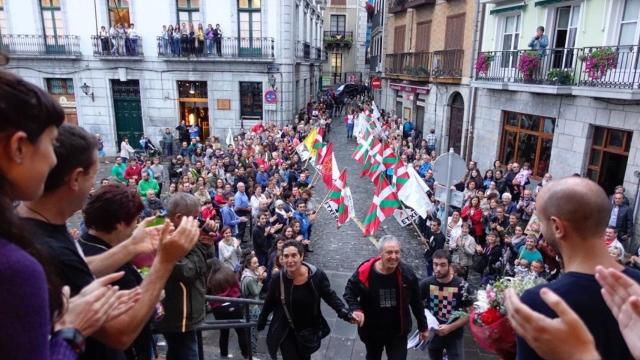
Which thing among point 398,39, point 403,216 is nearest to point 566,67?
point 403,216

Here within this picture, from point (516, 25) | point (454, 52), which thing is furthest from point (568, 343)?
point (454, 52)

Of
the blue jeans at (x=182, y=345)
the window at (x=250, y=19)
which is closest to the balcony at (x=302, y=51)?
the window at (x=250, y=19)

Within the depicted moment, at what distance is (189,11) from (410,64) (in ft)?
38.6

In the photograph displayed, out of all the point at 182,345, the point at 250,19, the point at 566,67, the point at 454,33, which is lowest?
the point at 182,345

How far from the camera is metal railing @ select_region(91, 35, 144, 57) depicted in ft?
70.4

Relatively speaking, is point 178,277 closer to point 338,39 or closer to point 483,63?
point 483,63

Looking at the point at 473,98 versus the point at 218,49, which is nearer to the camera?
the point at 473,98

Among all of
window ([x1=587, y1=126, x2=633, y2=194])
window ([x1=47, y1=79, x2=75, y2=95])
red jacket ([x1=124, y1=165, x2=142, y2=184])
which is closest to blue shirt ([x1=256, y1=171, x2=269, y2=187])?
red jacket ([x1=124, y1=165, x2=142, y2=184])

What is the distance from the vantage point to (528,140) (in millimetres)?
15266

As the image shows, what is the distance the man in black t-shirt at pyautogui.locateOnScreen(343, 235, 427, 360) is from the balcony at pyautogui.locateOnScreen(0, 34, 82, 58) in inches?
872

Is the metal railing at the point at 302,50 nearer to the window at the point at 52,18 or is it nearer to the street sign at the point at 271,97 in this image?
the street sign at the point at 271,97

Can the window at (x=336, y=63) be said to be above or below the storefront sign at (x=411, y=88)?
above

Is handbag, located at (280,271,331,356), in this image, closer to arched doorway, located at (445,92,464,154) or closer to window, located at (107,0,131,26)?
arched doorway, located at (445,92,464,154)

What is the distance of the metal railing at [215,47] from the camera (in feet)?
70.4
